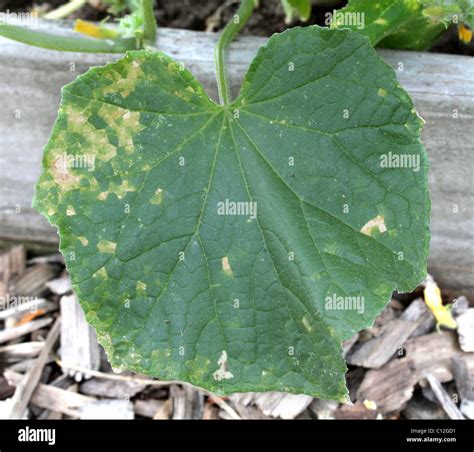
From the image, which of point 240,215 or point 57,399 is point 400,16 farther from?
point 57,399

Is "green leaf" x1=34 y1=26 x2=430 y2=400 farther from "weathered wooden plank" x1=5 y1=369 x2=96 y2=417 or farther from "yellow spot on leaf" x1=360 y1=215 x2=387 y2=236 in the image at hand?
"weathered wooden plank" x1=5 y1=369 x2=96 y2=417

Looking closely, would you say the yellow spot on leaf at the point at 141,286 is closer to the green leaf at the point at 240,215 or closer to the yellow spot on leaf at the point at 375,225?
the green leaf at the point at 240,215

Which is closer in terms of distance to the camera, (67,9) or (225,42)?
(225,42)

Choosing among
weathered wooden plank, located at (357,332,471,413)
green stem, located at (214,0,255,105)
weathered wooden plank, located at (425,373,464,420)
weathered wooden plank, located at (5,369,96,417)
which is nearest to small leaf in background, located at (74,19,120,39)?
green stem, located at (214,0,255,105)

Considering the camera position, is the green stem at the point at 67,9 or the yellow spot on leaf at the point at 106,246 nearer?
the yellow spot on leaf at the point at 106,246

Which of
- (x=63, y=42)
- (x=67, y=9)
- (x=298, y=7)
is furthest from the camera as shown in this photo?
(x=67, y=9)

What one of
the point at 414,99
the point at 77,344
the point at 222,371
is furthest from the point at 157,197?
the point at 77,344

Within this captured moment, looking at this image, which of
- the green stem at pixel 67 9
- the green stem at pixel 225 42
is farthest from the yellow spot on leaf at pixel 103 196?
the green stem at pixel 67 9
